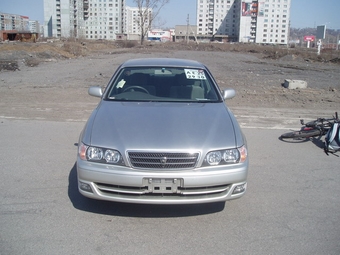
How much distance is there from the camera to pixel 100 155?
12.3 ft

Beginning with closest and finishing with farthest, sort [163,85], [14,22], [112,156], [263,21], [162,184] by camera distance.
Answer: [162,184] < [112,156] < [163,85] < [263,21] < [14,22]

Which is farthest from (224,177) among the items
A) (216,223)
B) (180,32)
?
(180,32)

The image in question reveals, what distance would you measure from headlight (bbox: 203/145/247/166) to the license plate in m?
0.36

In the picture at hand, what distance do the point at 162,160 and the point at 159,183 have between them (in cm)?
23

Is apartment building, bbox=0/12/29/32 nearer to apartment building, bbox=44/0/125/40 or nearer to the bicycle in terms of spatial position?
apartment building, bbox=44/0/125/40

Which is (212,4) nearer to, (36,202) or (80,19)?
(80,19)

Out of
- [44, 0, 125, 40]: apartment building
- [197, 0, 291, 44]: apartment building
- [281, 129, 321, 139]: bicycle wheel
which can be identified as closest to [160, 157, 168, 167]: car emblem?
[281, 129, 321, 139]: bicycle wheel

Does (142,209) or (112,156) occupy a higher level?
(112,156)

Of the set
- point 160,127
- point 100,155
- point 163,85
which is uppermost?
point 163,85

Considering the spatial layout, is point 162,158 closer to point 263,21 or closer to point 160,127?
point 160,127

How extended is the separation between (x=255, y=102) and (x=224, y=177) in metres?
8.29

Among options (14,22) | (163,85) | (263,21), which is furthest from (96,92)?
(14,22)

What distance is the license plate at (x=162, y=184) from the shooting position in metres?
3.58

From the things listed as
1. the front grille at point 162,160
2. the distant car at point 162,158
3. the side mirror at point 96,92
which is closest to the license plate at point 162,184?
the distant car at point 162,158
